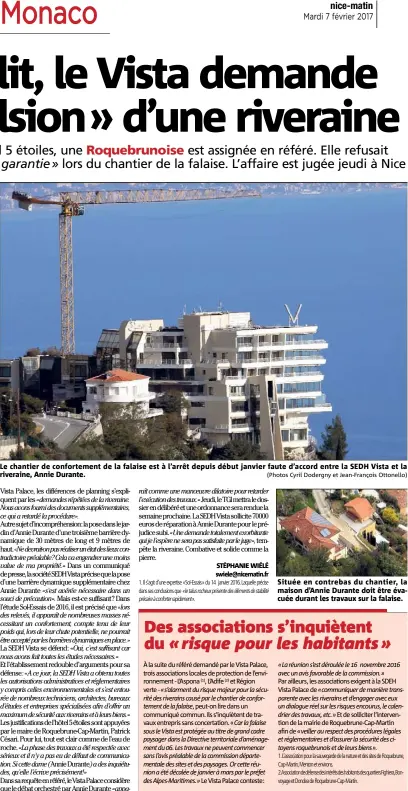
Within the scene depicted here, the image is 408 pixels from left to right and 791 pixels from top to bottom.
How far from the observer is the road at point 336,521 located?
858 cm

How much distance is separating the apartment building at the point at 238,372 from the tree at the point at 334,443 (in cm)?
14

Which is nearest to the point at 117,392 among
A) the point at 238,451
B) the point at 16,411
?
the point at 16,411

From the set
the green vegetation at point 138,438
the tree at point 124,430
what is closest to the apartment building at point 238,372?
the green vegetation at point 138,438

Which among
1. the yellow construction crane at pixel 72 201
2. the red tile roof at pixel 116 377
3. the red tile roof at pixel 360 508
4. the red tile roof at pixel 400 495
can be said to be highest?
the yellow construction crane at pixel 72 201

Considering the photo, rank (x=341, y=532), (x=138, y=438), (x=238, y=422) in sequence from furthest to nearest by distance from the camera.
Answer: (x=238, y=422)
(x=138, y=438)
(x=341, y=532)

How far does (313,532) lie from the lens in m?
8.59

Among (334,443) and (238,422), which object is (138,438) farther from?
(334,443)

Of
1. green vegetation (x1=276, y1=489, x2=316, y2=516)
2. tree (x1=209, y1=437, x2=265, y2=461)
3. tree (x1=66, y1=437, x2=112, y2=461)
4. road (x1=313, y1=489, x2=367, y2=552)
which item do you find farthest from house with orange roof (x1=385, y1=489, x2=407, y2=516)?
tree (x1=66, y1=437, x2=112, y2=461)

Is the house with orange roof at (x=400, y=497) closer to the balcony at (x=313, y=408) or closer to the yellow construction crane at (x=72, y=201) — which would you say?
the balcony at (x=313, y=408)

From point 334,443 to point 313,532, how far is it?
978 millimetres

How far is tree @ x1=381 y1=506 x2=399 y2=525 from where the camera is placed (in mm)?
8625
